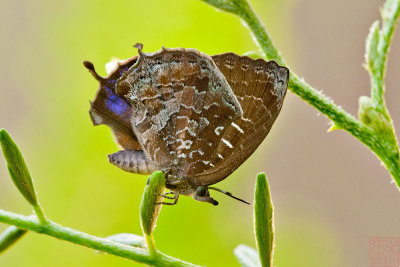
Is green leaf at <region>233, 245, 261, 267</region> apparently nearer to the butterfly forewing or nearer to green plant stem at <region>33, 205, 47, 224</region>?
the butterfly forewing

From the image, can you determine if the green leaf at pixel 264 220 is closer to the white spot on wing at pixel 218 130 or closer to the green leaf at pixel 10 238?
the white spot on wing at pixel 218 130

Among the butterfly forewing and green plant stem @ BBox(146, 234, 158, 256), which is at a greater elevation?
the butterfly forewing

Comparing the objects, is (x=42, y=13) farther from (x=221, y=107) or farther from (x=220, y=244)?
(x=221, y=107)

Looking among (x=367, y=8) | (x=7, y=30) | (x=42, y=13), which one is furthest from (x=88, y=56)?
(x=367, y=8)

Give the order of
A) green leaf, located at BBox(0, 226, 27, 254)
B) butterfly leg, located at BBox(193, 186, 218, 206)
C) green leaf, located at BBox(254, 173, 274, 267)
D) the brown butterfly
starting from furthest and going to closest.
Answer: butterfly leg, located at BBox(193, 186, 218, 206) < the brown butterfly < green leaf, located at BBox(0, 226, 27, 254) < green leaf, located at BBox(254, 173, 274, 267)

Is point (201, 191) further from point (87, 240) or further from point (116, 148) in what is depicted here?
point (116, 148)

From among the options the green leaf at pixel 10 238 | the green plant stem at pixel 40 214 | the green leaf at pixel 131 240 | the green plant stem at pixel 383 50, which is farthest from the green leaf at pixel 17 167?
the green plant stem at pixel 383 50

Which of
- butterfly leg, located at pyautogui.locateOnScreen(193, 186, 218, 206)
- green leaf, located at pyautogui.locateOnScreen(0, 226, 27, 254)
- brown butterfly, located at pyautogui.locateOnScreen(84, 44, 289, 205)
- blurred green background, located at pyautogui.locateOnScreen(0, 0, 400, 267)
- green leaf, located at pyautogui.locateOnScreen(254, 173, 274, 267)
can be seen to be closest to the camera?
green leaf, located at pyautogui.locateOnScreen(254, 173, 274, 267)

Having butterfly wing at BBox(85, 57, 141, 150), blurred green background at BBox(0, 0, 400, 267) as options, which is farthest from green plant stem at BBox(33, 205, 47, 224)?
blurred green background at BBox(0, 0, 400, 267)
